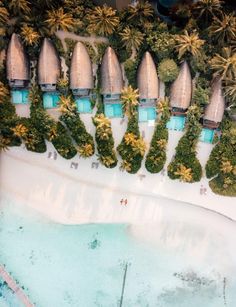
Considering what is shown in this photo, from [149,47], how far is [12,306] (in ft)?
54.1

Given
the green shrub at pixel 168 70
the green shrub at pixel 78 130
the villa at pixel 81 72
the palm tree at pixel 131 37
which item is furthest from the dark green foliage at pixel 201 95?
the green shrub at pixel 78 130

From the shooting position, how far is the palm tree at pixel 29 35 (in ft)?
81.6

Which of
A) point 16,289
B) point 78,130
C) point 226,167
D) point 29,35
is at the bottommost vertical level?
point 16,289

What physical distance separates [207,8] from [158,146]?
7.72 m

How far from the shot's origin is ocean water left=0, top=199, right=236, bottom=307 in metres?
26.7

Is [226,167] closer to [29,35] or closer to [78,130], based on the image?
[78,130]

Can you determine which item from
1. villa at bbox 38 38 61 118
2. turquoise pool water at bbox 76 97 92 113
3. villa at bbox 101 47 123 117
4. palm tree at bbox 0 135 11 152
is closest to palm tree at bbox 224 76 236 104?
villa at bbox 101 47 123 117

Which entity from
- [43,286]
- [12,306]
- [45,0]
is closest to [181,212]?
[43,286]

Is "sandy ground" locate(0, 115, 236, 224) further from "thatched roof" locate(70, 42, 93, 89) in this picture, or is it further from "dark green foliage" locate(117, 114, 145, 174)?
"thatched roof" locate(70, 42, 93, 89)

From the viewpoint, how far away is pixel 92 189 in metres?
26.7

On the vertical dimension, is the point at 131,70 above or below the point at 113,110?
above

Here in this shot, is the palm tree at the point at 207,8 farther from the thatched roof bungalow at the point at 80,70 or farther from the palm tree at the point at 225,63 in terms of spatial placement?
the thatched roof bungalow at the point at 80,70

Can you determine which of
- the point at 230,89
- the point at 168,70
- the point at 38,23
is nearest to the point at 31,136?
the point at 38,23

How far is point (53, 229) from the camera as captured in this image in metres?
26.7
